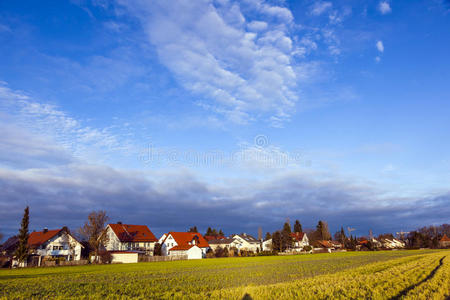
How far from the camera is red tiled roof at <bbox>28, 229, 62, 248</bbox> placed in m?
67.6

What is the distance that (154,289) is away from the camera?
58.0 ft

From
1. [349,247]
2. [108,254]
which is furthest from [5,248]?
[349,247]

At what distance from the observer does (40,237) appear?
71312mm

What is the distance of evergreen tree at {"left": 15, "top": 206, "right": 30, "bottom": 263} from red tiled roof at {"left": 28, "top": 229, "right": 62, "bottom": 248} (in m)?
9.67

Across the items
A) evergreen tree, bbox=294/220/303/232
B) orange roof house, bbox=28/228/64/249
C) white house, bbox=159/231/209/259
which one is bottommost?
white house, bbox=159/231/209/259

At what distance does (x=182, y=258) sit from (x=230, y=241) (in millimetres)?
39697

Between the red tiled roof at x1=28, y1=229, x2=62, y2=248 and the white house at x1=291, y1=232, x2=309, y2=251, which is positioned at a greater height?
the red tiled roof at x1=28, y1=229, x2=62, y2=248

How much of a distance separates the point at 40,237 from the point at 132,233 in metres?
23.6

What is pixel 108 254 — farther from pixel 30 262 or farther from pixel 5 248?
pixel 5 248

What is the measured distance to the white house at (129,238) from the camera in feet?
271

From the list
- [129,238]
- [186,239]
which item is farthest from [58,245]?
[186,239]

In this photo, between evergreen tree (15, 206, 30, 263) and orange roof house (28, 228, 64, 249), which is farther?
orange roof house (28, 228, 64, 249)

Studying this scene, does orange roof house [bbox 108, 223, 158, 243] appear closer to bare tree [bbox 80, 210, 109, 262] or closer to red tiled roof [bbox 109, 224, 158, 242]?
red tiled roof [bbox 109, 224, 158, 242]

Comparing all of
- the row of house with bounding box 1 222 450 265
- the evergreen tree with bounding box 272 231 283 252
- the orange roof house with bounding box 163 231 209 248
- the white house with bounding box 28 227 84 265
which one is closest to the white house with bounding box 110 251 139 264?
the row of house with bounding box 1 222 450 265
